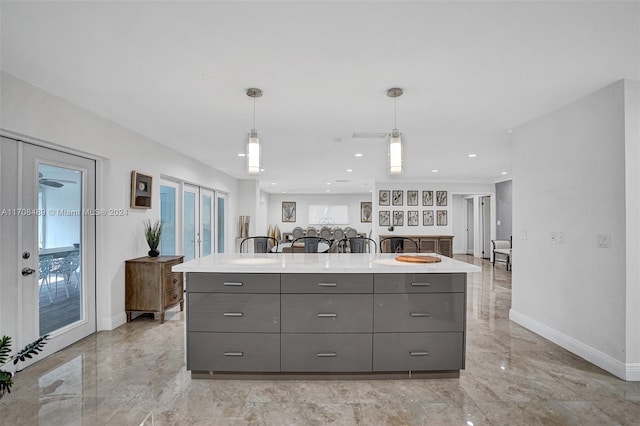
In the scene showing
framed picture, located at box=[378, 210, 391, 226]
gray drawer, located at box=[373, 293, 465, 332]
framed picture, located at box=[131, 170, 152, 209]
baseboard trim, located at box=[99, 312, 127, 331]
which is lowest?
baseboard trim, located at box=[99, 312, 127, 331]

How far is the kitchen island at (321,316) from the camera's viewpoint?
8.08ft

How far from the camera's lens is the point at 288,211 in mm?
13898

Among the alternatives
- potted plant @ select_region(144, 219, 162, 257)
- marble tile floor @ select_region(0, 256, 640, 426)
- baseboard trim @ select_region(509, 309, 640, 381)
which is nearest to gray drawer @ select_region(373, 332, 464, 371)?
marble tile floor @ select_region(0, 256, 640, 426)

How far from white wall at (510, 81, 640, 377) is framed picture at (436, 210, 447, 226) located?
18.9 feet

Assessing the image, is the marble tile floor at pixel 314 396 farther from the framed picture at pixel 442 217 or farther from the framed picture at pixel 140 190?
the framed picture at pixel 442 217

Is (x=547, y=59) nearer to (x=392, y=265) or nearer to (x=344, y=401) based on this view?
(x=392, y=265)

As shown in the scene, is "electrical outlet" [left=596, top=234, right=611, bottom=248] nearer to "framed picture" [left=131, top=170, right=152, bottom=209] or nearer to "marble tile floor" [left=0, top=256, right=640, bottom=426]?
"marble tile floor" [left=0, top=256, right=640, bottom=426]

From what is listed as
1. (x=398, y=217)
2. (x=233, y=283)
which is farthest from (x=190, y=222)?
(x=398, y=217)

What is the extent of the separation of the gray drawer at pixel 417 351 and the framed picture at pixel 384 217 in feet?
23.6

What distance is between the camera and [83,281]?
3.53 meters

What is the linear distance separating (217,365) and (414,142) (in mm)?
3859

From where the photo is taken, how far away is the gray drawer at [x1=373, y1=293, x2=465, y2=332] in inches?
97.1

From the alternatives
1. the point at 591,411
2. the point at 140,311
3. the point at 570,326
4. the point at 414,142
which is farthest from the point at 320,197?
Result: the point at 591,411

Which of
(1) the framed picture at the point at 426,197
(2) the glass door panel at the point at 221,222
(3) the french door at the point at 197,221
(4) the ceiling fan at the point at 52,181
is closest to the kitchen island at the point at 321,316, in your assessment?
(4) the ceiling fan at the point at 52,181
